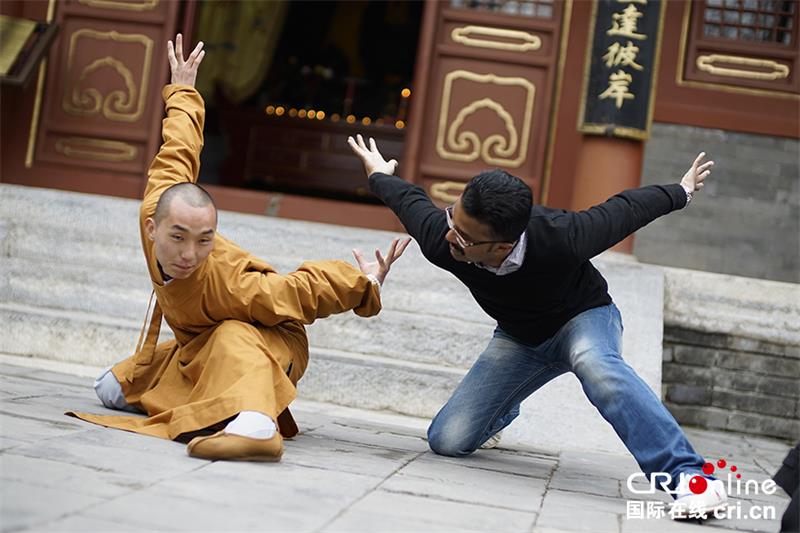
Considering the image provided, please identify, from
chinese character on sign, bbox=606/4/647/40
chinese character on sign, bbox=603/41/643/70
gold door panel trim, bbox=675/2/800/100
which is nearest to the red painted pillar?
chinese character on sign, bbox=603/41/643/70

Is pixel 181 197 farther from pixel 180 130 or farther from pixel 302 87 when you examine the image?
pixel 302 87

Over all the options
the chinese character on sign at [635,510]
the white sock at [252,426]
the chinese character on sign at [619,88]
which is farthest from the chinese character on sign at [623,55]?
the white sock at [252,426]

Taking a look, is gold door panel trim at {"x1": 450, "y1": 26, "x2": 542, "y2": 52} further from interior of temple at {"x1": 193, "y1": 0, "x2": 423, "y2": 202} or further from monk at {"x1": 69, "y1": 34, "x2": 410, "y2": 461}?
monk at {"x1": 69, "y1": 34, "x2": 410, "y2": 461}

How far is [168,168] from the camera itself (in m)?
3.62

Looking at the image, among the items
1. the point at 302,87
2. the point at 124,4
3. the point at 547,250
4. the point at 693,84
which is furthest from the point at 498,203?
the point at 302,87

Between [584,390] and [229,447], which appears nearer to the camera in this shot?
[229,447]

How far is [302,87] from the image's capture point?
11242 mm

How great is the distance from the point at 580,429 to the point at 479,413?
1.04 metres

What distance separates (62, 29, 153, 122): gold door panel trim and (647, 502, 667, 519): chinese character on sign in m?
5.59

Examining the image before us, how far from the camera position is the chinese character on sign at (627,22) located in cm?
635

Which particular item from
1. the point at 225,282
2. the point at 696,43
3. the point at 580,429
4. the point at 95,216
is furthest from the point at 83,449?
the point at 696,43

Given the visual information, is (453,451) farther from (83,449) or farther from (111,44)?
(111,44)

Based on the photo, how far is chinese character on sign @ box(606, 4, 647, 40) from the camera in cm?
635

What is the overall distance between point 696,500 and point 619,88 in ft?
13.0
